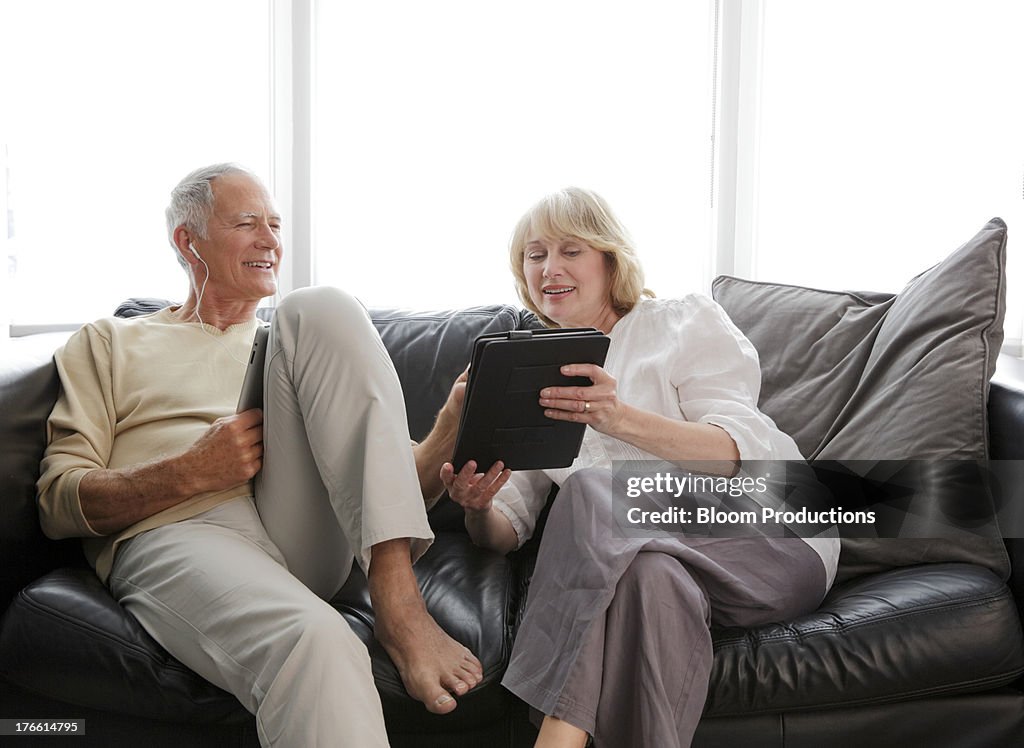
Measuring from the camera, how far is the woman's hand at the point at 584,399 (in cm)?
144

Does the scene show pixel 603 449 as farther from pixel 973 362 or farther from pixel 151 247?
pixel 151 247

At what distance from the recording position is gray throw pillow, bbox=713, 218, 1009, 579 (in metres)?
1.62

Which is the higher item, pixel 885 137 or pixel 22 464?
pixel 885 137

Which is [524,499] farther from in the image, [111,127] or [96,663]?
[111,127]

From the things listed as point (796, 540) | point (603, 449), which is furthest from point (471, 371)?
point (796, 540)

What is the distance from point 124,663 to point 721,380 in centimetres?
109

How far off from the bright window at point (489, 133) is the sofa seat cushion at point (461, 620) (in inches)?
43.8

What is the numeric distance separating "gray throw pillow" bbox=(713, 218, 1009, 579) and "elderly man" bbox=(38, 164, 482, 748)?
76cm

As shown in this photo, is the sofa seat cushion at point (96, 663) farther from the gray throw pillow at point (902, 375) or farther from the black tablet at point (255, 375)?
the gray throw pillow at point (902, 375)

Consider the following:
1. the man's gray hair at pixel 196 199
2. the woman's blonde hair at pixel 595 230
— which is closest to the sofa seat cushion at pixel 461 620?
the woman's blonde hair at pixel 595 230

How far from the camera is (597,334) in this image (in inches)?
55.4

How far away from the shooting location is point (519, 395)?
56.8 inches

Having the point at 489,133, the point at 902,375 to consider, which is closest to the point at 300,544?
the point at 902,375

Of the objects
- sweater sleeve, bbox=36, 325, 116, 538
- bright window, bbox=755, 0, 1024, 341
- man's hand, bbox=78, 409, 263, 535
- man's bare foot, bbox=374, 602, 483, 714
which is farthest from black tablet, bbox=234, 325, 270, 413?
bright window, bbox=755, 0, 1024, 341
